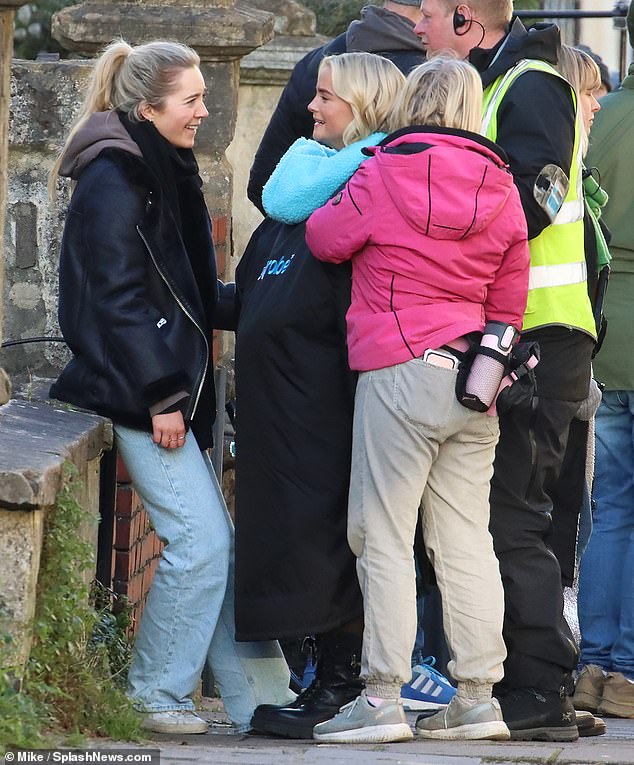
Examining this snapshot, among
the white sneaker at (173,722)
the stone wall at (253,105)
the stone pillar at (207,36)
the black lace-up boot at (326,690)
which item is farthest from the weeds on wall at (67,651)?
the stone wall at (253,105)

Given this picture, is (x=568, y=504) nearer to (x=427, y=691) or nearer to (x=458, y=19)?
(x=427, y=691)

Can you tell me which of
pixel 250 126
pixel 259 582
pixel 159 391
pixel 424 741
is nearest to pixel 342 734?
pixel 424 741

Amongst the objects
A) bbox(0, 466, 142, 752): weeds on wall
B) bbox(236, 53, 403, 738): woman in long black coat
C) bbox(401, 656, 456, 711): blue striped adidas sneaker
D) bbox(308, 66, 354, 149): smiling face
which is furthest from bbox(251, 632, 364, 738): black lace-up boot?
bbox(308, 66, 354, 149): smiling face

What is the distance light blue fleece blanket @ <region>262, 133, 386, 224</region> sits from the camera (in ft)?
12.2

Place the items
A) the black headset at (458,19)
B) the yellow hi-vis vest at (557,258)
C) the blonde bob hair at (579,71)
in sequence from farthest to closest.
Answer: the blonde bob hair at (579,71), the black headset at (458,19), the yellow hi-vis vest at (557,258)

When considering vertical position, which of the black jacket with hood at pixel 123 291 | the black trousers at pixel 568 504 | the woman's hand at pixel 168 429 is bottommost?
the black trousers at pixel 568 504

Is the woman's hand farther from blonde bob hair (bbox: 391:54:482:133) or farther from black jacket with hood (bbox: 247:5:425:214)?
black jacket with hood (bbox: 247:5:425:214)

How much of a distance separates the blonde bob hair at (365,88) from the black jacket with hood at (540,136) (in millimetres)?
278

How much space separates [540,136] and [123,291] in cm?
110

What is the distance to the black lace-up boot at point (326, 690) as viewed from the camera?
3764 millimetres

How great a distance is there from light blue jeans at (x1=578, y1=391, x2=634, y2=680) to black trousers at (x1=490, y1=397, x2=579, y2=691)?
897 mm

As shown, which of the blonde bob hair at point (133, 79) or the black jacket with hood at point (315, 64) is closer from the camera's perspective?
the blonde bob hair at point (133, 79)

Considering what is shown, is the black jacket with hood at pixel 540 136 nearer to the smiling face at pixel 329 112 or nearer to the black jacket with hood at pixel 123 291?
the smiling face at pixel 329 112

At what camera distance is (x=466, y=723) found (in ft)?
12.0
